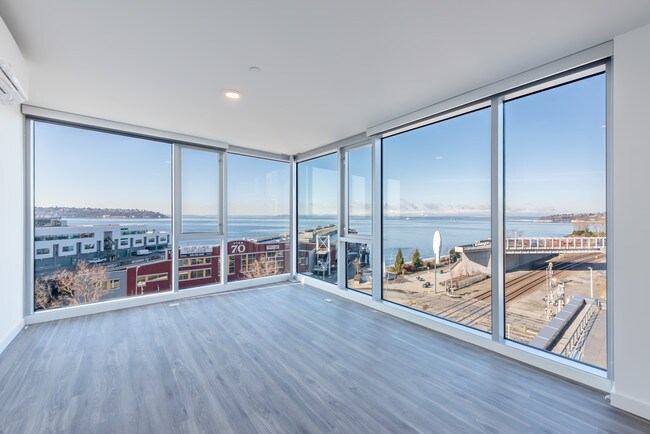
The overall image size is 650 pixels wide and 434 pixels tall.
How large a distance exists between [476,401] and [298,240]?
4.30m

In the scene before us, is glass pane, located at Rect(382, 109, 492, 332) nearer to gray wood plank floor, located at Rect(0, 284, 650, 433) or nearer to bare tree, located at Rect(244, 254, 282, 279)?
gray wood plank floor, located at Rect(0, 284, 650, 433)

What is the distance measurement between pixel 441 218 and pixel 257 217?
341cm

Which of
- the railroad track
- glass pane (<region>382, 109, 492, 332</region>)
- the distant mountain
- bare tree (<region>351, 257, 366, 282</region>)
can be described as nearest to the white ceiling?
glass pane (<region>382, 109, 492, 332</region>)

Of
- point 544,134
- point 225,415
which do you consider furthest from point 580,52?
point 225,415

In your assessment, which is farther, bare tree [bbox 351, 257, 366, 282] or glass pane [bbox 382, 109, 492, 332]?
bare tree [bbox 351, 257, 366, 282]

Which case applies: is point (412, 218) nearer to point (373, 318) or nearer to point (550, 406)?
point (373, 318)

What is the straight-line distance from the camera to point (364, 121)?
3734 millimetres

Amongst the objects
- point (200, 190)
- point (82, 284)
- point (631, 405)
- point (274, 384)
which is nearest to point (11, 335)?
point (82, 284)

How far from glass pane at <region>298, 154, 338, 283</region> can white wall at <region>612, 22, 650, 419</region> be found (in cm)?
351

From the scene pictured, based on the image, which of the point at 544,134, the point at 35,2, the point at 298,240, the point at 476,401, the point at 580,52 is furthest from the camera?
the point at 298,240

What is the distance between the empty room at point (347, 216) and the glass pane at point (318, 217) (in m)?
0.44

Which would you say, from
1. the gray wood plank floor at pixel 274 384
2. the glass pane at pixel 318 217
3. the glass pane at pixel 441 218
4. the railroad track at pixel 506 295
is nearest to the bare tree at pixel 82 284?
the gray wood plank floor at pixel 274 384

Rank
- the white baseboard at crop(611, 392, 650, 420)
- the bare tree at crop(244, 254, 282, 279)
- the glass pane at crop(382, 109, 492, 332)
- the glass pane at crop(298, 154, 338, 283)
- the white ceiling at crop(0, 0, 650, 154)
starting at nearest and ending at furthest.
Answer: the white ceiling at crop(0, 0, 650, 154)
the white baseboard at crop(611, 392, 650, 420)
the glass pane at crop(382, 109, 492, 332)
the glass pane at crop(298, 154, 338, 283)
the bare tree at crop(244, 254, 282, 279)

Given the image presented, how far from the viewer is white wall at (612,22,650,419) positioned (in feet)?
6.07
